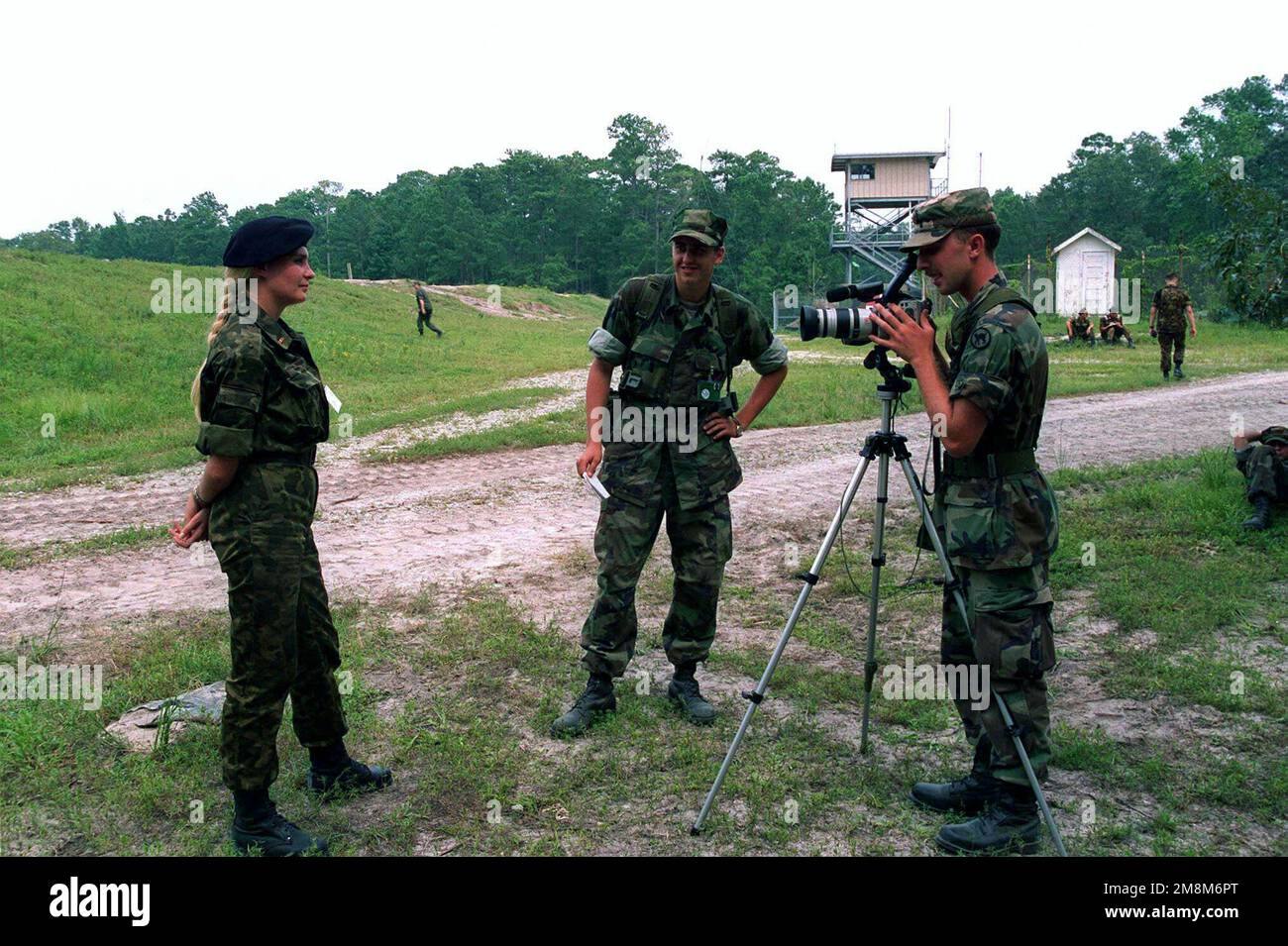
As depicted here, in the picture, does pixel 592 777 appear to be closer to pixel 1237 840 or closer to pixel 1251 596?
pixel 1237 840

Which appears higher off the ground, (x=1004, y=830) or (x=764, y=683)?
(x=764, y=683)

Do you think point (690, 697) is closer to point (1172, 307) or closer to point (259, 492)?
point (259, 492)

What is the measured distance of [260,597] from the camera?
10.1ft

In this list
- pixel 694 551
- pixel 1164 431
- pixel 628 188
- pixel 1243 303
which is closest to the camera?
pixel 694 551

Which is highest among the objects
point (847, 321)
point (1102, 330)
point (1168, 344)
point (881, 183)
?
point (881, 183)

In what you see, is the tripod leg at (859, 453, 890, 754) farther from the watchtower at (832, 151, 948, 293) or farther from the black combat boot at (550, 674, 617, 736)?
the watchtower at (832, 151, 948, 293)

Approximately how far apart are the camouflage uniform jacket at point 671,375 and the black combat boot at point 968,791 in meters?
1.50

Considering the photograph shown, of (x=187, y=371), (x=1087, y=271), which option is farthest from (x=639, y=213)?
(x=187, y=371)

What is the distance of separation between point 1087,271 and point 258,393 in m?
35.6

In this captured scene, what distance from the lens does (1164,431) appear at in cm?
1041

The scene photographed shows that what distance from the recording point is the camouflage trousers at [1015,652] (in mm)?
3113

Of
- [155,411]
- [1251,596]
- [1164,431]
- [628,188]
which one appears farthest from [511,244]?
[1251,596]

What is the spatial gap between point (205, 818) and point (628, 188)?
73318mm

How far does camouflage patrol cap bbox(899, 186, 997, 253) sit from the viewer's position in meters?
3.12
